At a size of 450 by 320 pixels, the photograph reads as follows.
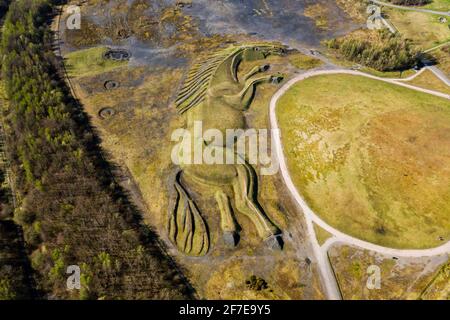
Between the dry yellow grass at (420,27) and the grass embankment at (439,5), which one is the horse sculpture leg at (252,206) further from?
the grass embankment at (439,5)

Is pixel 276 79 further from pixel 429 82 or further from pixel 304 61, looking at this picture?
pixel 429 82

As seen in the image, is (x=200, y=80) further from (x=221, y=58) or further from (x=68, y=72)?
(x=68, y=72)

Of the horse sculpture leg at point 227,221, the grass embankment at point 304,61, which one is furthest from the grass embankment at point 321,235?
the grass embankment at point 304,61

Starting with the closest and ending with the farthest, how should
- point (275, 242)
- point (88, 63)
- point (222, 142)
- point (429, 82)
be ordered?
point (275, 242) → point (222, 142) → point (429, 82) → point (88, 63)

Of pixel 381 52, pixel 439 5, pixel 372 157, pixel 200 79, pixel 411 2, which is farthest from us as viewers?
pixel 439 5

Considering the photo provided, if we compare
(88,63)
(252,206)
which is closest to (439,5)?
(252,206)

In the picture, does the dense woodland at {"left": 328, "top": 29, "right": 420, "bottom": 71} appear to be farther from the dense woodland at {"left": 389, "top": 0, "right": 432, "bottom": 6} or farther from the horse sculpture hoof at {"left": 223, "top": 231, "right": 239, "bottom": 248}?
the horse sculpture hoof at {"left": 223, "top": 231, "right": 239, "bottom": 248}
